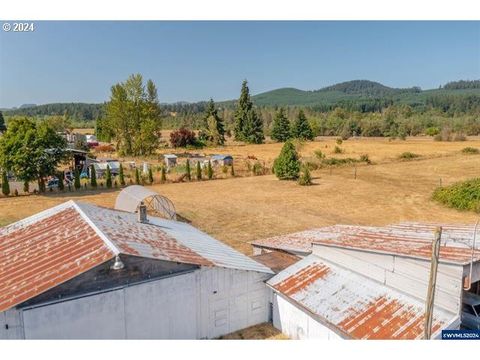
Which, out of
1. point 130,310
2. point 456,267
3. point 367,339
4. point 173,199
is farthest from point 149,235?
point 173,199

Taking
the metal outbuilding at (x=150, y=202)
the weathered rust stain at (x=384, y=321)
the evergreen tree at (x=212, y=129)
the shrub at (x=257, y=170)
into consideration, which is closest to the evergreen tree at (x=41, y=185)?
the metal outbuilding at (x=150, y=202)

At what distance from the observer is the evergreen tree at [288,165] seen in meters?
39.2

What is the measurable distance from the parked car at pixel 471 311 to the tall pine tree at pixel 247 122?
7372 cm

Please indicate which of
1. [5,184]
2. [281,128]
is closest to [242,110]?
[281,128]

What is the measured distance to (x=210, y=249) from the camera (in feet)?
41.9

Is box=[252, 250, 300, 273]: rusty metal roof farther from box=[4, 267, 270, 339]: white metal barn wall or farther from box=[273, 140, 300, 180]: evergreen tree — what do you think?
box=[273, 140, 300, 180]: evergreen tree

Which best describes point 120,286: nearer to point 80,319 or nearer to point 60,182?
point 80,319

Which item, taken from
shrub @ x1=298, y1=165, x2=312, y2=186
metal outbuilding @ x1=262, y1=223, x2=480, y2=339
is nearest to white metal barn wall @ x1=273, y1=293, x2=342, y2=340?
metal outbuilding @ x1=262, y1=223, x2=480, y2=339

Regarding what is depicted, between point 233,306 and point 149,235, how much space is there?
11.7ft

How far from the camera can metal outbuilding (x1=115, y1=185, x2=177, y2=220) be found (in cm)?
2209

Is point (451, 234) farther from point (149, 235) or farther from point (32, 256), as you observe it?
point (32, 256)

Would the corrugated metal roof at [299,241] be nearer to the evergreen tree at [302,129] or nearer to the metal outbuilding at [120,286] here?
the metal outbuilding at [120,286]

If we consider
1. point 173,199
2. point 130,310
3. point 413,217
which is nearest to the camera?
point 130,310

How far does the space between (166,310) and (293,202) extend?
67.3 ft
